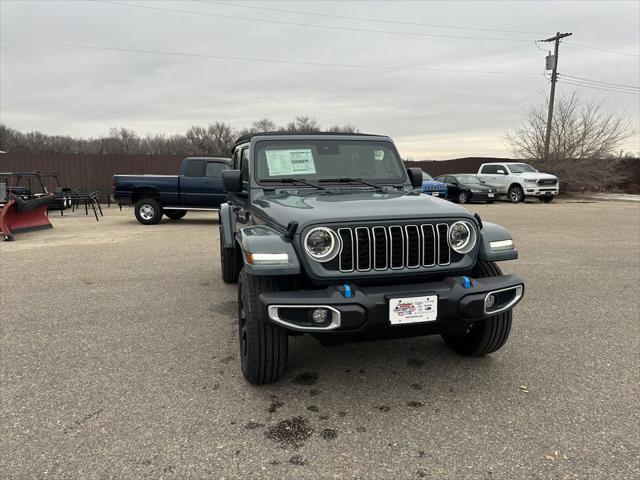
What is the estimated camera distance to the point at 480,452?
2.51m

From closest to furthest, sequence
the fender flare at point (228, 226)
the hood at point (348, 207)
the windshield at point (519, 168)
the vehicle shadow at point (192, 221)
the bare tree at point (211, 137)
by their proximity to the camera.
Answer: the hood at point (348, 207) → the fender flare at point (228, 226) → the vehicle shadow at point (192, 221) → the windshield at point (519, 168) → the bare tree at point (211, 137)

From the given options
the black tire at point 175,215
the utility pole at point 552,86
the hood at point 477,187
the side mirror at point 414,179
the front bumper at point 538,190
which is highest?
the utility pole at point 552,86

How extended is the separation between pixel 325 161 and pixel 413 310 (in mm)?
1931

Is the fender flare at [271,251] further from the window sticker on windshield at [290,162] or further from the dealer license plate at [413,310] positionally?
the window sticker on windshield at [290,162]

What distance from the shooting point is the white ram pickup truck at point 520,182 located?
21.0 meters

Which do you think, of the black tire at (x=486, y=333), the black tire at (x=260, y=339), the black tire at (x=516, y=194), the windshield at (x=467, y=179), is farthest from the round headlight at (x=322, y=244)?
the black tire at (x=516, y=194)

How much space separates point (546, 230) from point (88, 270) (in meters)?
10.3

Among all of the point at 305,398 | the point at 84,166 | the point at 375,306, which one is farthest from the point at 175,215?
the point at 375,306

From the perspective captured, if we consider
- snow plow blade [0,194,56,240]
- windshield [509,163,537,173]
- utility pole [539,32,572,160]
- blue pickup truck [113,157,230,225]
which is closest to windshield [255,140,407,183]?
snow plow blade [0,194,56,240]

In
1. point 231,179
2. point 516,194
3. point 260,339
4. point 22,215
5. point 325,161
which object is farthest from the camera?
point 516,194

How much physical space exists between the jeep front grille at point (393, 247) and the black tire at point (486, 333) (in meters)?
0.41

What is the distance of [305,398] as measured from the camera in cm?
314

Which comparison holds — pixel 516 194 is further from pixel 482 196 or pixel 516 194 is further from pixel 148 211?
pixel 148 211

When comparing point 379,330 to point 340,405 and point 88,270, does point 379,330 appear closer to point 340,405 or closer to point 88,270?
point 340,405
